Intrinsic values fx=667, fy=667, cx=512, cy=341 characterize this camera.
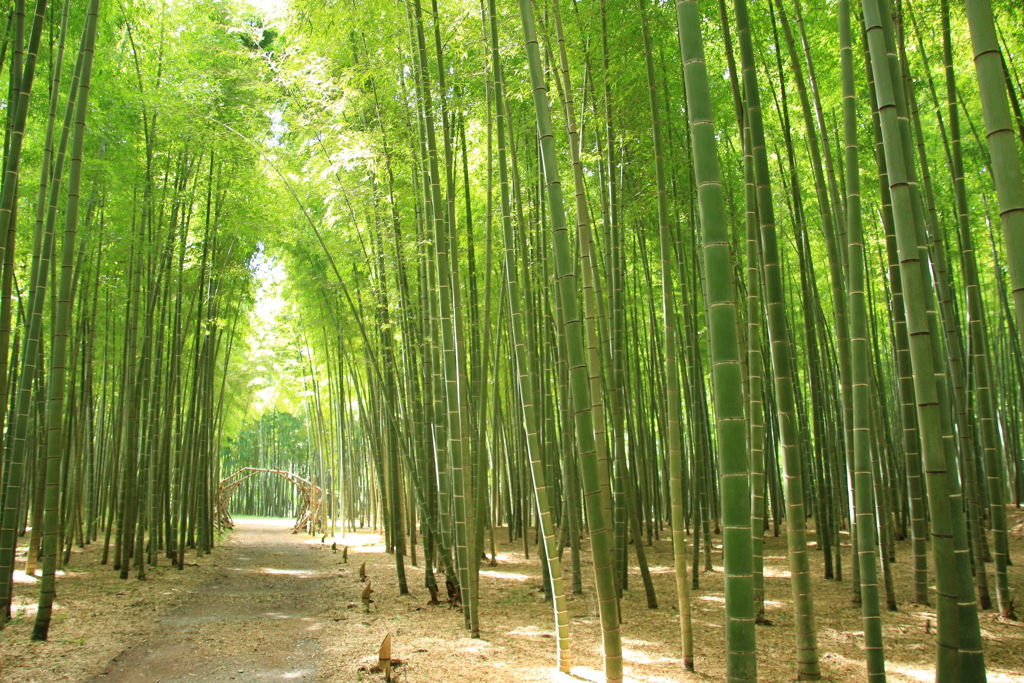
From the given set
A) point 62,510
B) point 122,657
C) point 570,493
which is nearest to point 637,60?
point 570,493

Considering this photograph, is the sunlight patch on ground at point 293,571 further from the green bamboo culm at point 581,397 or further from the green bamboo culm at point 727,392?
the green bamboo culm at point 727,392

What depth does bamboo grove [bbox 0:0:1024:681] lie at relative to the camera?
2.23m

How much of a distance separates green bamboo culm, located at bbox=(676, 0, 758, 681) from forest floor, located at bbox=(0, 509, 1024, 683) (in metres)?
1.75

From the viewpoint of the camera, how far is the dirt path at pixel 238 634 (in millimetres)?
3260

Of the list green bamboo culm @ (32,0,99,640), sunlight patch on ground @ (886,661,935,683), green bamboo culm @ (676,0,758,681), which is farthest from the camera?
green bamboo culm @ (32,0,99,640)

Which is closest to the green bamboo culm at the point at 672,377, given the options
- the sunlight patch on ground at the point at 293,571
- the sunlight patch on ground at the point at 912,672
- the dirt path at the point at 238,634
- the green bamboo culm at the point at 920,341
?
the sunlight patch on ground at the point at 912,672

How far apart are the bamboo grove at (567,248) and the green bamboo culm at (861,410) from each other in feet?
0.04

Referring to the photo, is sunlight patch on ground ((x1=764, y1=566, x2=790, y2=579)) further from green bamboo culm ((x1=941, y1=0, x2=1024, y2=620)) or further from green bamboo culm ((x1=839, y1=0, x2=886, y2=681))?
green bamboo culm ((x1=839, y1=0, x2=886, y2=681))

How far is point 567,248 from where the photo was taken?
229 centimetres

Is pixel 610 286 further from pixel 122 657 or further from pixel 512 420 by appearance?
pixel 512 420

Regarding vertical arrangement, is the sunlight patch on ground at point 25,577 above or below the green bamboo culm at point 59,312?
below

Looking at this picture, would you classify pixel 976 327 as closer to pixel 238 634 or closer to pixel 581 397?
pixel 581 397

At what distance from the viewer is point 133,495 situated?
5.76m

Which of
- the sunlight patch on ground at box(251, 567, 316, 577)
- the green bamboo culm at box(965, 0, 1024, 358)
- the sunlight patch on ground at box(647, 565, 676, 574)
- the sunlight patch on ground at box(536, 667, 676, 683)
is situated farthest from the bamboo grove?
the sunlight patch on ground at box(251, 567, 316, 577)
